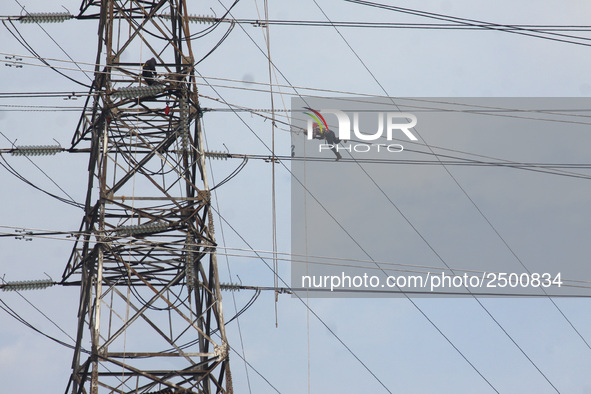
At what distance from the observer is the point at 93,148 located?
28.4 metres

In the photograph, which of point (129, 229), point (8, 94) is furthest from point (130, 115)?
point (8, 94)

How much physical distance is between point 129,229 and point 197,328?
272 cm

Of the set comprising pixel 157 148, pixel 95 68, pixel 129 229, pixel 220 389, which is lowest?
pixel 220 389

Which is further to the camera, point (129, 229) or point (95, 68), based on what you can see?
point (95, 68)

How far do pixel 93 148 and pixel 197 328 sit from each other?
515cm

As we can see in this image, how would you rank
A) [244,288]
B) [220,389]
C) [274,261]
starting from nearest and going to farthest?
[220,389] → [274,261] → [244,288]

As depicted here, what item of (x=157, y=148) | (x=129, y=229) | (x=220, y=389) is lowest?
(x=220, y=389)

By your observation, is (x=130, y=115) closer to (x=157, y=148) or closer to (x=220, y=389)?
(x=157, y=148)

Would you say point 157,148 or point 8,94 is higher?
point 8,94

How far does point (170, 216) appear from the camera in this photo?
27.6 metres

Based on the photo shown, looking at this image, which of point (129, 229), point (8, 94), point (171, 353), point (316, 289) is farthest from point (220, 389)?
point (8, 94)

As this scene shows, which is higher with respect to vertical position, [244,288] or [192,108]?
[192,108]

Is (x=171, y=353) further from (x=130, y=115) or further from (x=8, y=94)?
(x=8, y=94)

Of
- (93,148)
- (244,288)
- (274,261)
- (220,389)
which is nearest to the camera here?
(220,389)
